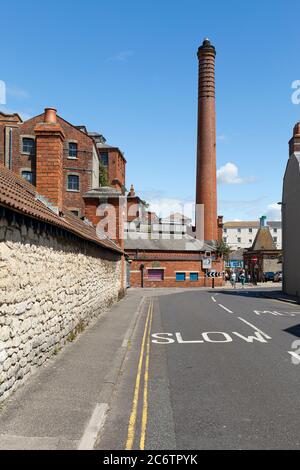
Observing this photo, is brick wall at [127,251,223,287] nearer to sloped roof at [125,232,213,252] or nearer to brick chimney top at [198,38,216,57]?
sloped roof at [125,232,213,252]

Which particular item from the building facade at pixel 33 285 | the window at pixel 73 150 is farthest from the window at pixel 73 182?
the building facade at pixel 33 285

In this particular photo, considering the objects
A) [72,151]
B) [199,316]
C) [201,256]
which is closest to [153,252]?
[201,256]

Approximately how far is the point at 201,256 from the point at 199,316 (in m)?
35.1

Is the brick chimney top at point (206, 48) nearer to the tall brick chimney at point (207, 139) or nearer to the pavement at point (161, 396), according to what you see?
the tall brick chimney at point (207, 139)

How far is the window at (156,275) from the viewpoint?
54.2 metres

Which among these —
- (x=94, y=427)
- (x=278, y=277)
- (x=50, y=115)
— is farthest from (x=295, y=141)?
(x=278, y=277)

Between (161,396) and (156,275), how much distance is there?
46.8m

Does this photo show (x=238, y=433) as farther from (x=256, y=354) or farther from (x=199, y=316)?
(x=199, y=316)

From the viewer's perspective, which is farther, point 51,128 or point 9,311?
point 51,128

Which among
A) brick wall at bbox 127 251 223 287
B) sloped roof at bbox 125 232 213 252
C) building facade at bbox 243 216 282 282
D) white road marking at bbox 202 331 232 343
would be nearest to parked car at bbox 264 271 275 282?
building facade at bbox 243 216 282 282

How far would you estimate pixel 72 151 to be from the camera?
48.2m

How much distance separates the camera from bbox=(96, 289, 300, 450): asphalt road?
5766 millimetres

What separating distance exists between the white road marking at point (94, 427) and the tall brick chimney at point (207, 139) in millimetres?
51375

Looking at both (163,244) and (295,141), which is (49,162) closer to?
(295,141)
